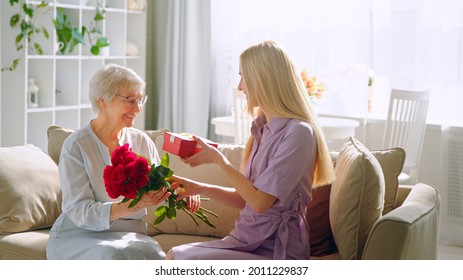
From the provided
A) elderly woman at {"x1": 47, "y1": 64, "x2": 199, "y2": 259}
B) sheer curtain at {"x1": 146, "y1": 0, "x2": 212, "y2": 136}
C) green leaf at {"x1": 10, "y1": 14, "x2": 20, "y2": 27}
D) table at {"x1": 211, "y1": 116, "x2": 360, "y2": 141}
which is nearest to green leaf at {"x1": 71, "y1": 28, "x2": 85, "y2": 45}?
green leaf at {"x1": 10, "y1": 14, "x2": 20, "y2": 27}

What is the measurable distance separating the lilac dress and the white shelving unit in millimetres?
2902

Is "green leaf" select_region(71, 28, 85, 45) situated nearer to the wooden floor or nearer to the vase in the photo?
the vase

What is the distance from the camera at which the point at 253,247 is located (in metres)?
2.36

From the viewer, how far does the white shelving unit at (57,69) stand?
4.90 m

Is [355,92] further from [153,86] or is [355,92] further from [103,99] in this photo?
[103,99]

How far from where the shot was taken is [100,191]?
2.52 m

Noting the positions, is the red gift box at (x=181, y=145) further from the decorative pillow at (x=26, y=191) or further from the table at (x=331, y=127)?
the table at (x=331, y=127)

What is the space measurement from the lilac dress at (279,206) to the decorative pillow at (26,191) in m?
0.87

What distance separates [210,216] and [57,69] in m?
2.87

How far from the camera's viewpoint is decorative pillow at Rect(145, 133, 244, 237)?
301cm

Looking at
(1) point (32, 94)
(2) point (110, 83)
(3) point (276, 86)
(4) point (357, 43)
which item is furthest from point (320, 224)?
(1) point (32, 94)

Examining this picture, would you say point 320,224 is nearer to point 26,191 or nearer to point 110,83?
point 110,83

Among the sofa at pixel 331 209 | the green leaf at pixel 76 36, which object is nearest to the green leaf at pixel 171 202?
the sofa at pixel 331 209
